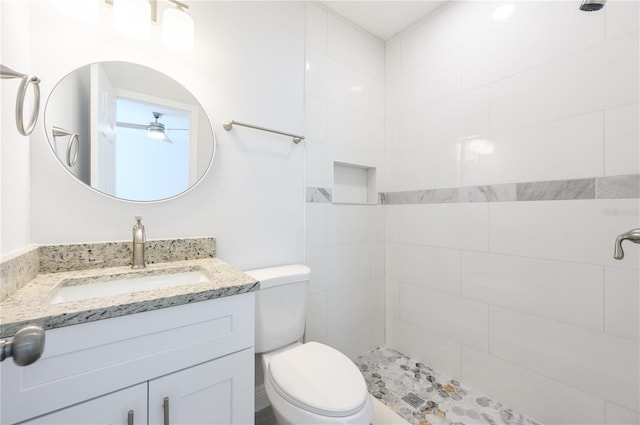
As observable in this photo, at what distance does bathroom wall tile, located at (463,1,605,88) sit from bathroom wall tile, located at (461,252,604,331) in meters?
1.02

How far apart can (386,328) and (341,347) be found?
0.47 meters

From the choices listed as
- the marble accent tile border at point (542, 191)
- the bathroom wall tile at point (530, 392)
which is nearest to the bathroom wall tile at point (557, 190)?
the marble accent tile border at point (542, 191)

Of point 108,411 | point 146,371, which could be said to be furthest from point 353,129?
point 108,411

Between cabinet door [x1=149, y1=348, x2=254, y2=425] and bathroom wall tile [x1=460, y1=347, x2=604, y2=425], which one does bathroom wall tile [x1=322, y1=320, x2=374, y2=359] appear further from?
cabinet door [x1=149, y1=348, x2=254, y2=425]

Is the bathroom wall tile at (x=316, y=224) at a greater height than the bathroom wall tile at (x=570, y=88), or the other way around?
the bathroom wall tile at (x=570, y=88)

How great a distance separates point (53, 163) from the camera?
1030 millimetres

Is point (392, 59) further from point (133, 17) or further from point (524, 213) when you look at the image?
Answer: point (133, 17)

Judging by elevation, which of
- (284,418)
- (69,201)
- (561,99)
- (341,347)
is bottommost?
(341,347)

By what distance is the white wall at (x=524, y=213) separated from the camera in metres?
1.16

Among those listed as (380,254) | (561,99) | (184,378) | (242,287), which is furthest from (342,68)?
(184,378)

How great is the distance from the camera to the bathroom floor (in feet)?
4.62

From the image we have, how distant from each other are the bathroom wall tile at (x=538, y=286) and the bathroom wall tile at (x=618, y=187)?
12.9 inches

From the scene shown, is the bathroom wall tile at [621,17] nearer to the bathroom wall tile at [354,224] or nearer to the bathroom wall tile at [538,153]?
the bathroom wall tile at [538,153]

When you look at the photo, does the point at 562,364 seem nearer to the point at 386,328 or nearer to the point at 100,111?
the point at 386,328
